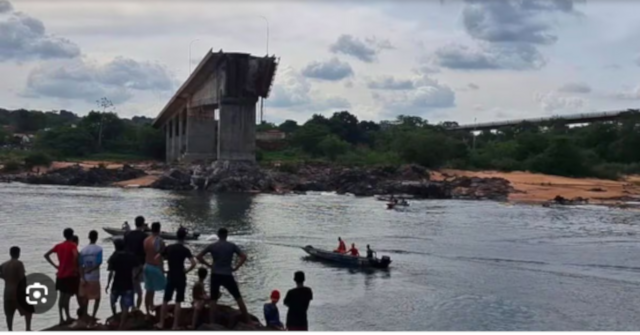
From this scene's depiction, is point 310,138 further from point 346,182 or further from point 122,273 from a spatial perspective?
point 122,273

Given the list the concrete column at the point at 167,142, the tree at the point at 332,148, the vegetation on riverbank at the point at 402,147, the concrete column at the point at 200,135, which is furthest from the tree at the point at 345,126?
the concrete column at the point at 200,135

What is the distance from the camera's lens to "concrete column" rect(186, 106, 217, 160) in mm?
101625

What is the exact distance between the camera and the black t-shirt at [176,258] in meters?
14.7

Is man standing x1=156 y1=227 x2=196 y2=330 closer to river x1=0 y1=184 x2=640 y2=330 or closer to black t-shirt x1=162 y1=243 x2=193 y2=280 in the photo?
black t-shirt x1=162 y1=243 x2=193 y2=280

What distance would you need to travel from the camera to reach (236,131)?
86.8 m

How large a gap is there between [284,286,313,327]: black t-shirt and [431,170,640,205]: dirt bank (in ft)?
210

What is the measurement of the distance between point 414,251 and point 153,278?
25.2m

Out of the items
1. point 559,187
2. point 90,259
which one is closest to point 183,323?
point 90,259

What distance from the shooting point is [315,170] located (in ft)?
308

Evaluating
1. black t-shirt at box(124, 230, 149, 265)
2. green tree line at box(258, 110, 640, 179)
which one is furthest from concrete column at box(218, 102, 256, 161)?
black t-shirt at box(124, 230, 149, 265)

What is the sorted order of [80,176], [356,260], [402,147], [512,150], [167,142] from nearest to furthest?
[356,260]
[80,176]
[402,147]
[512,150]
[167,142]

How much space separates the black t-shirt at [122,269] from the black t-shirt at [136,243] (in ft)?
1.11

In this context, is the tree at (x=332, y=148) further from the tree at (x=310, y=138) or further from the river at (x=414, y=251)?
the river at (x=414, y=251)

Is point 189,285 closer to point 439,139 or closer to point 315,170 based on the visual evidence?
point 315,170
